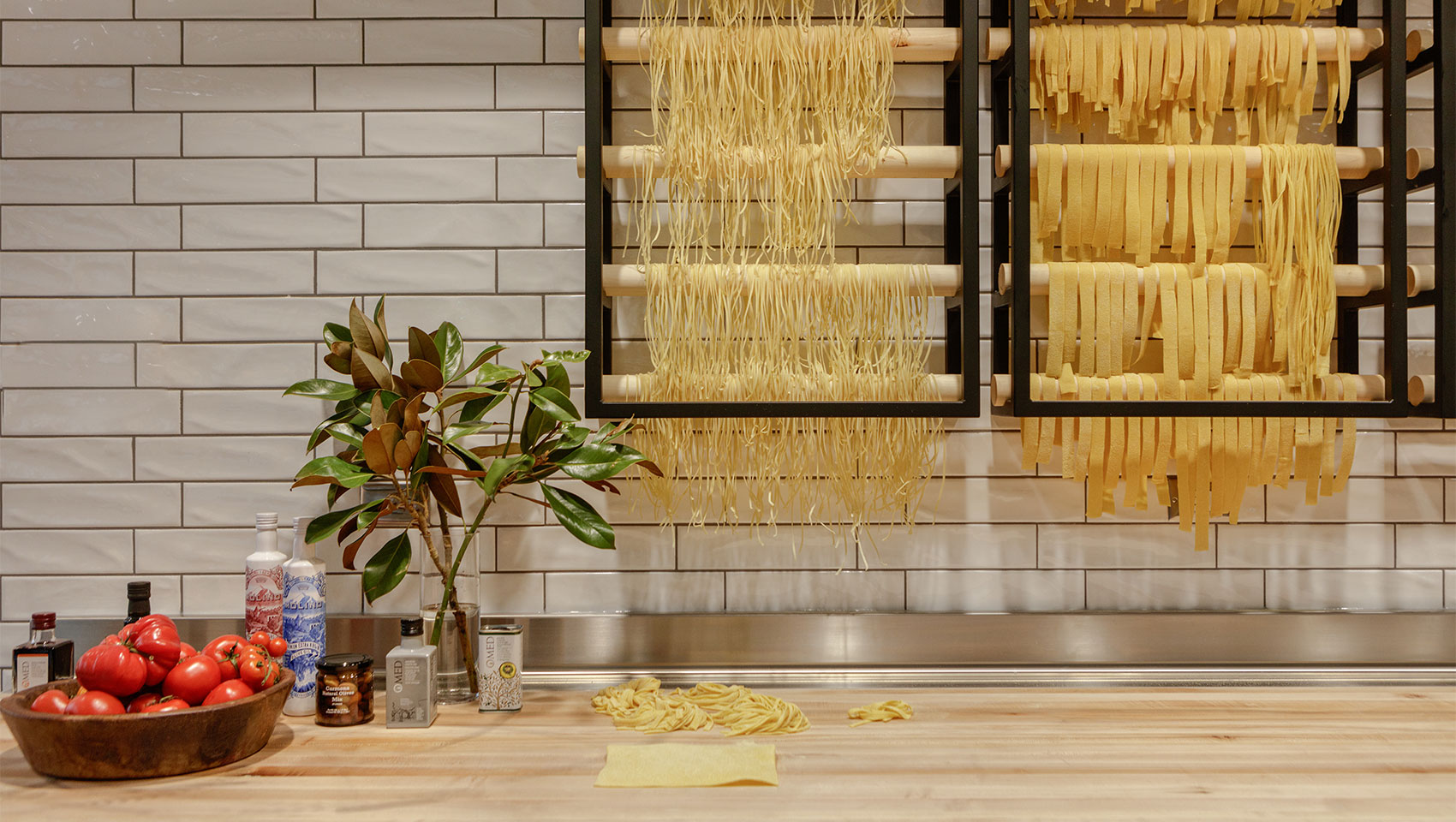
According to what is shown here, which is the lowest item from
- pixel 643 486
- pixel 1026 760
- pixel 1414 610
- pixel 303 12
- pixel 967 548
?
pixel 1026 760

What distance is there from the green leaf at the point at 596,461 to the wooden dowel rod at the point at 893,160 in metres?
0.48

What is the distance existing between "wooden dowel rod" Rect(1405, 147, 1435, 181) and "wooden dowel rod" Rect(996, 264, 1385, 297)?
16cm

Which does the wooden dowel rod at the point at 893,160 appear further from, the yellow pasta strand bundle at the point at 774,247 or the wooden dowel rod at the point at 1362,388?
the wooden dowel rod at the point at 1362,388

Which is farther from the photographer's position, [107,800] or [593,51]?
[593,51]

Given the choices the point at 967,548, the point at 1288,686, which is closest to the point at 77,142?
the point at 967,548

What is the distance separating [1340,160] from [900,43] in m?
0.79

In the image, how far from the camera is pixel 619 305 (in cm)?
164

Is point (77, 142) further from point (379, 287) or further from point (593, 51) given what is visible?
point (593, 51)

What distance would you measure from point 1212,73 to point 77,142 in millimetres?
2042

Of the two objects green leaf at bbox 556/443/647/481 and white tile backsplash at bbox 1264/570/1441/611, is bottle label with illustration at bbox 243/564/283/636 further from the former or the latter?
white tile backsplash at bbox 1264/570/1441/611

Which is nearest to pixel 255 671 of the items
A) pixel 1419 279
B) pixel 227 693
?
pixel 227 693

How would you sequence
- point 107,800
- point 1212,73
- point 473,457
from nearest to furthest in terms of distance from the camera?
point 107,800 < point 473,457 < point 1212,73

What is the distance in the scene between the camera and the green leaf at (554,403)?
4.52ft

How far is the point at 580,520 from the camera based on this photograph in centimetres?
140
